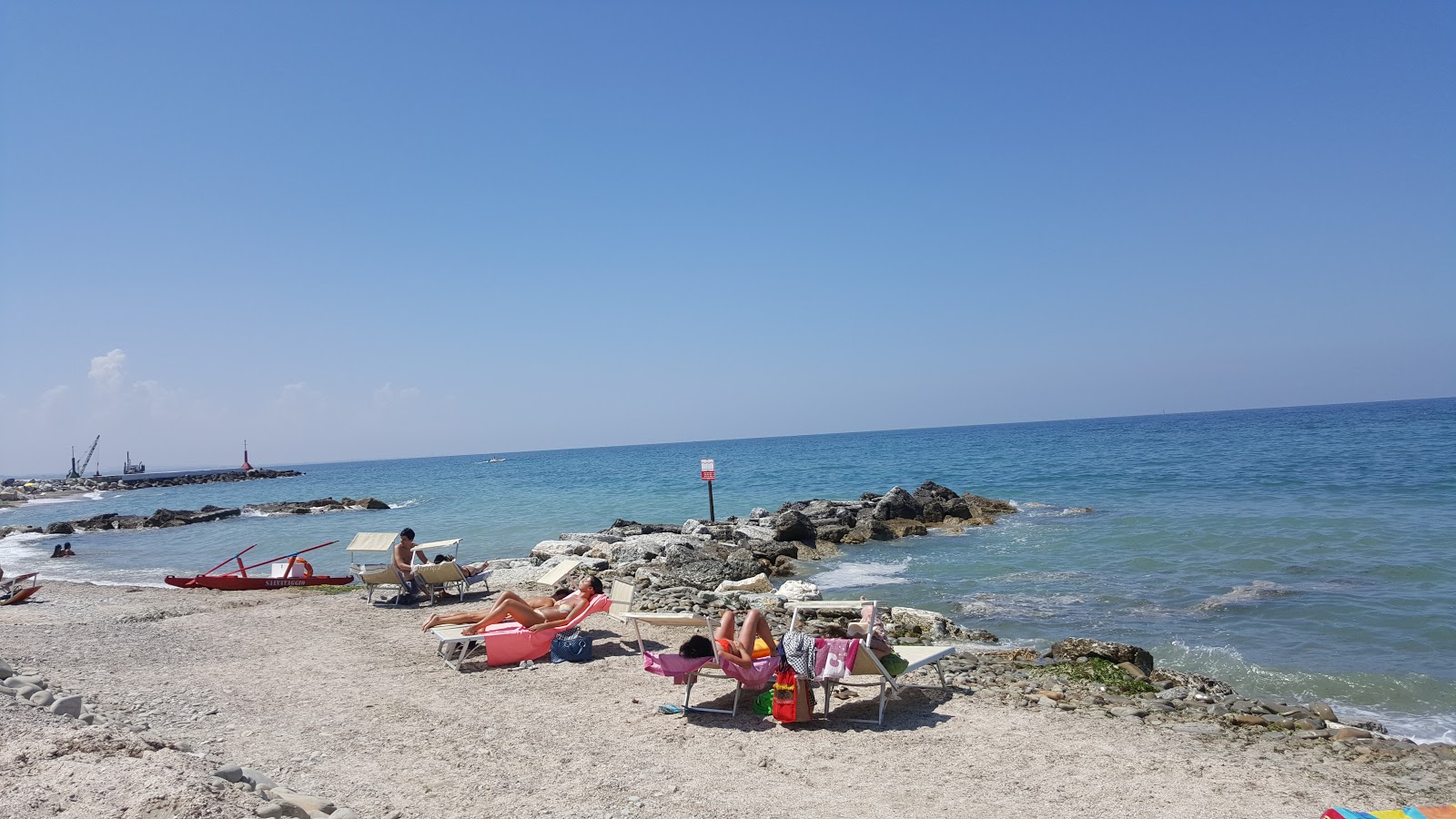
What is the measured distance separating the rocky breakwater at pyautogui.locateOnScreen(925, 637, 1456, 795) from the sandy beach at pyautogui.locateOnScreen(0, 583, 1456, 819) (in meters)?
0.13

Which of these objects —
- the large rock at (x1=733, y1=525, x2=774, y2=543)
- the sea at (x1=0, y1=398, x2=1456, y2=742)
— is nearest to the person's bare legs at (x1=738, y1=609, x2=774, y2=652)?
the sea at (x1=0, y1=398, x2=1456, y2=742)

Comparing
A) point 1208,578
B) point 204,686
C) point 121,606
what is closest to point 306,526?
point 121,606

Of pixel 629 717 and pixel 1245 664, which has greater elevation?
pixel 629 717

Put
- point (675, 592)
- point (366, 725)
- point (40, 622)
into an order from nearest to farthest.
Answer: point (366, 725) → point (40, 622) → point (675, 592)

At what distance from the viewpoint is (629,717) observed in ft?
22.6

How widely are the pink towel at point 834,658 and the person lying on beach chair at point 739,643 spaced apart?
22.4 inches

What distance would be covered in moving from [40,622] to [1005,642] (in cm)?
1334

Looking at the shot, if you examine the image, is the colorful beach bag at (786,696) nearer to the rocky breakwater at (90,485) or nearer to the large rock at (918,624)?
the large rock at (918,624)

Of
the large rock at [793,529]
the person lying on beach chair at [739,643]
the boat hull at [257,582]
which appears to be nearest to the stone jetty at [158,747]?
the person lying on beach chair at [739,643]

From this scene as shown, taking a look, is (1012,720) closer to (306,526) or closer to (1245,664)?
(1245,664)

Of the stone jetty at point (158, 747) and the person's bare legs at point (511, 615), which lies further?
the person's bare legs at point (511, 615)

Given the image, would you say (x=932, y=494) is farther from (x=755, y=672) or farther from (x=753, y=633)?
(x=755, y=672)

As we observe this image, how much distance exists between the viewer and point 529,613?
30.1ft

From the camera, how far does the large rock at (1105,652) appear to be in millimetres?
8819
